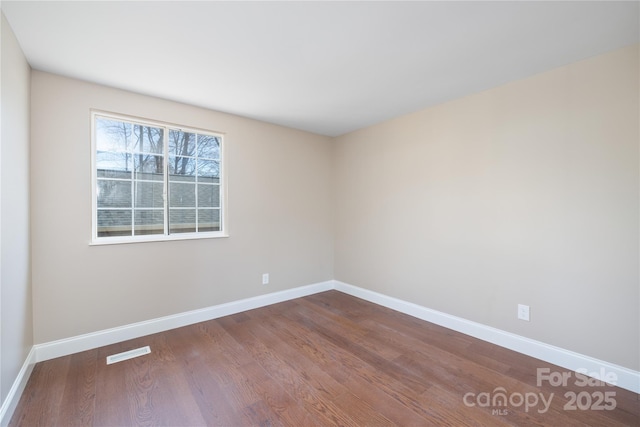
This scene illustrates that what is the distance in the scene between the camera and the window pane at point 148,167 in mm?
2713

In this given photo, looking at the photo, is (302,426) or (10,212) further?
(10,212)

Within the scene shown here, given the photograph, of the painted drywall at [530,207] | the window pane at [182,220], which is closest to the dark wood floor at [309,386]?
Result: the painted drywall at [530,207]

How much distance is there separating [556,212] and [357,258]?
7.59 feet

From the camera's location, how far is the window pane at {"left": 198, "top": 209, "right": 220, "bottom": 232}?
3117mm

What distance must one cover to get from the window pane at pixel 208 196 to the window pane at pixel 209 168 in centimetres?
13

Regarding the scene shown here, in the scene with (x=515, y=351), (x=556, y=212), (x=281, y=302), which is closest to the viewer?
(x=556, y=212)

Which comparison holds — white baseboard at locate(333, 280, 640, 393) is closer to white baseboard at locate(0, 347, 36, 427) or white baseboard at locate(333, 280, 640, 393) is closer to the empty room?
the empty room

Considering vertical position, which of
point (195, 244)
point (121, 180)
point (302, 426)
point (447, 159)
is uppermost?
point (447, 159)

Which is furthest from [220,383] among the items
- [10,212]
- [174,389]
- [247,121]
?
[247,121]

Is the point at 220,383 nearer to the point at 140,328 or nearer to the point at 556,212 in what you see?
the point at 140,328

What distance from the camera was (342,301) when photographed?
3.72 meters

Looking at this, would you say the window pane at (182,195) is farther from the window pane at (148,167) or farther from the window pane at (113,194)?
the window pane at (113,194)

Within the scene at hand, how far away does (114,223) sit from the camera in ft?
8.48

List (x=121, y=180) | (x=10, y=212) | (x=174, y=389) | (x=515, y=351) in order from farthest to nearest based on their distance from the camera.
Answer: (x=121, y=180) < (x=515, y=351) < (x=174, y=389) < (x=10, y=212)
